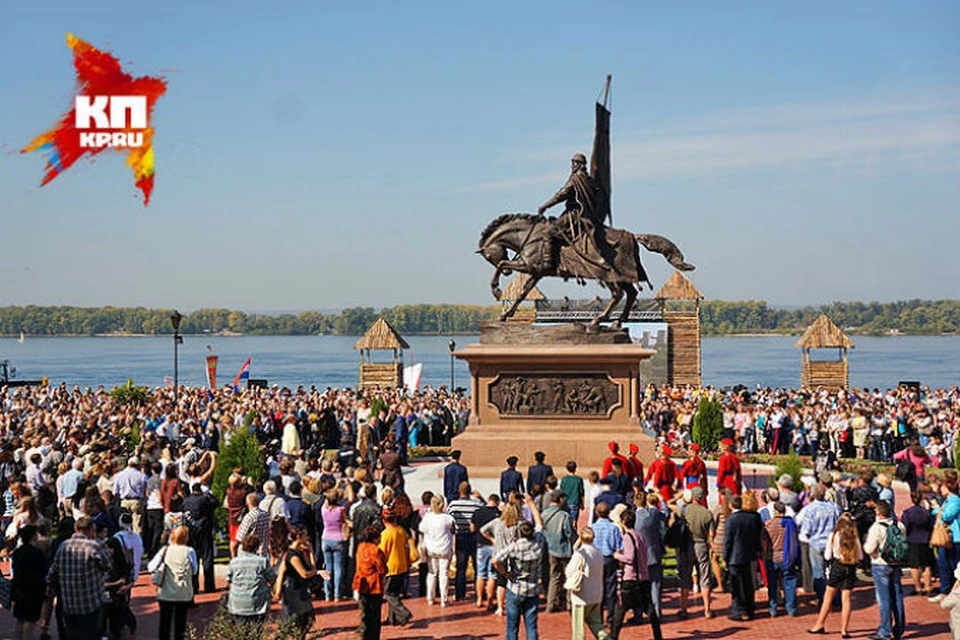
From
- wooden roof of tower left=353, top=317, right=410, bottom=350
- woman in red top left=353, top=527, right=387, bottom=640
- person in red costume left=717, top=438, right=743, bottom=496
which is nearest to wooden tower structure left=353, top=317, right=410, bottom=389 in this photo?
wooden roof of tower left=353, top=317, right=410, bottom=350

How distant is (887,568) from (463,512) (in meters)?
4.34

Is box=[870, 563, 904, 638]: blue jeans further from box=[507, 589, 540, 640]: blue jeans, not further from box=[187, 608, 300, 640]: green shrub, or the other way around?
box=[187, 608, 300, 640]: green shrub

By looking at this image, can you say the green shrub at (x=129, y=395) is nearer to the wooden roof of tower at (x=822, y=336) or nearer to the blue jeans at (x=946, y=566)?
the blue jeans at (x=946, y=566)

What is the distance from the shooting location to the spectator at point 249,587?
870 centimetres

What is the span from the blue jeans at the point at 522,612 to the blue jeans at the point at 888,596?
336cm

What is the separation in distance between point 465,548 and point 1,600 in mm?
4700

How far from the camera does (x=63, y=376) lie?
4530 inches

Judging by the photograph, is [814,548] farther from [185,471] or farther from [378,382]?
[378,382]

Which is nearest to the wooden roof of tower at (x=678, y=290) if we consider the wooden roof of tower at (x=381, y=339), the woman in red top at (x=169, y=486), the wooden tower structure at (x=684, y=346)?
the wooden tower structure at (x=684, y=346)

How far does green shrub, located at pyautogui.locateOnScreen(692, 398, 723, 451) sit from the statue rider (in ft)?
18.9

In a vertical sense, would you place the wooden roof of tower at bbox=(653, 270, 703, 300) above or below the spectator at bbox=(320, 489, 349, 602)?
above

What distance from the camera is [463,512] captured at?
1182 centimetres

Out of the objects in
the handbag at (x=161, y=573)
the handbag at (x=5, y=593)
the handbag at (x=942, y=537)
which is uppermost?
the handbag at (x=161, y=573)

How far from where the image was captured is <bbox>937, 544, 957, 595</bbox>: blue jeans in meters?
11.9
